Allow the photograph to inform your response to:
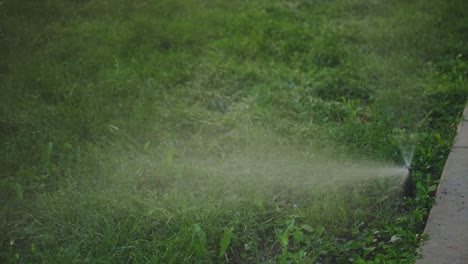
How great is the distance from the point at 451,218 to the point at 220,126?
173cm

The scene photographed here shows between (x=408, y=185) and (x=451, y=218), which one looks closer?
(x=451, y=218)

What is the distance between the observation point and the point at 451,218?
2992mm

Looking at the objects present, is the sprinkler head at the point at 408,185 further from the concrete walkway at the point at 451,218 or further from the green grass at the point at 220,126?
the concrete walkway at the point at 451,218

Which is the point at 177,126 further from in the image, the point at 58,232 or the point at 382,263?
the point at 382,263

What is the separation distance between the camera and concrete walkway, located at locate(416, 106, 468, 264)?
2732 millimetres

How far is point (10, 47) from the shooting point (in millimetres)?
5348

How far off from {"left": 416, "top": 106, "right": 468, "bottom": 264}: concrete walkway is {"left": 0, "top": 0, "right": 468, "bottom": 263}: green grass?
8 cm

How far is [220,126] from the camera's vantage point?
4148 mm

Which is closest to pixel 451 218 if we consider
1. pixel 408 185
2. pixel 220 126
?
pixel 408 185

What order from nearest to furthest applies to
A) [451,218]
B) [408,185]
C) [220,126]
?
1. [451,218]
2. [408,185]
3. [220,126]

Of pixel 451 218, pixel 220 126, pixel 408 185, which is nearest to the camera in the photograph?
pixel 451 218

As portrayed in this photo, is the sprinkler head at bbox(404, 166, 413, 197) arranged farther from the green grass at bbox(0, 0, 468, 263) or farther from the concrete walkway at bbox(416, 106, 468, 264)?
the concrete walkway at bbox(416, 106, 468, 264)

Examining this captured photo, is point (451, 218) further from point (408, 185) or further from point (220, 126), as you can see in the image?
point (220, 126)

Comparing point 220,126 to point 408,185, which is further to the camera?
point 220,126
